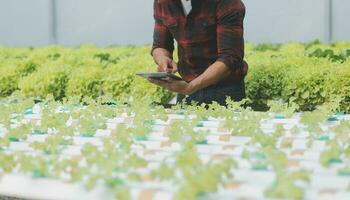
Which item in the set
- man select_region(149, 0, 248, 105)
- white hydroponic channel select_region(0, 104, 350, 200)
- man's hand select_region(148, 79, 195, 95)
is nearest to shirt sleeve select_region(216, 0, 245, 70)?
man select_region(149, 0, 248, 105)

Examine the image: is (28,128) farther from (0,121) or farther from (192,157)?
(192,157)

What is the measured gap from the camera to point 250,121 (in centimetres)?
231

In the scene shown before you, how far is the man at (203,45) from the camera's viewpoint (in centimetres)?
313

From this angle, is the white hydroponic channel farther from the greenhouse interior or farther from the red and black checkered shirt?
the red and black checkered shirt

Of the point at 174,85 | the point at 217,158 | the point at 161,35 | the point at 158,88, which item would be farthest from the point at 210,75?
the point at 158,88

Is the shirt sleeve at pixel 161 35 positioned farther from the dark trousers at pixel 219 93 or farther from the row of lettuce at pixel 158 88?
the row of lettuce at pixel 158 88

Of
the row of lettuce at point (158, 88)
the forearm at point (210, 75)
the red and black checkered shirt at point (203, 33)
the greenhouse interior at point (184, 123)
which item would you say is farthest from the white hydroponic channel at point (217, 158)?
the row of lettuce at point (158, 88)

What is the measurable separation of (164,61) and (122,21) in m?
6.62

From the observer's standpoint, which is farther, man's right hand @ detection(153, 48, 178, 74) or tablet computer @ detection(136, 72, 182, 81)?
man's right hand @ detection(153, 48, 178, 74)

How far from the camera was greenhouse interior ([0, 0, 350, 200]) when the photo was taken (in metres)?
1.56

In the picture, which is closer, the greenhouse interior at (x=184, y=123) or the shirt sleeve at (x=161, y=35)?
the greenhouse interior at (x=184, y=123)

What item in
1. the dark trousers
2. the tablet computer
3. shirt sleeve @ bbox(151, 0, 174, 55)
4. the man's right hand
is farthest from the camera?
shirt sleeve @ bbox(151, 0, 174, 55)

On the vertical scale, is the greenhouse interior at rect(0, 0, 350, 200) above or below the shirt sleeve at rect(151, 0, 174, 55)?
below

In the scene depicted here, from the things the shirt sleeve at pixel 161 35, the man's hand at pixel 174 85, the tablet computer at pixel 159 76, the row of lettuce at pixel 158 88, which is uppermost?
the shirt sleeve at pixel 161 35
